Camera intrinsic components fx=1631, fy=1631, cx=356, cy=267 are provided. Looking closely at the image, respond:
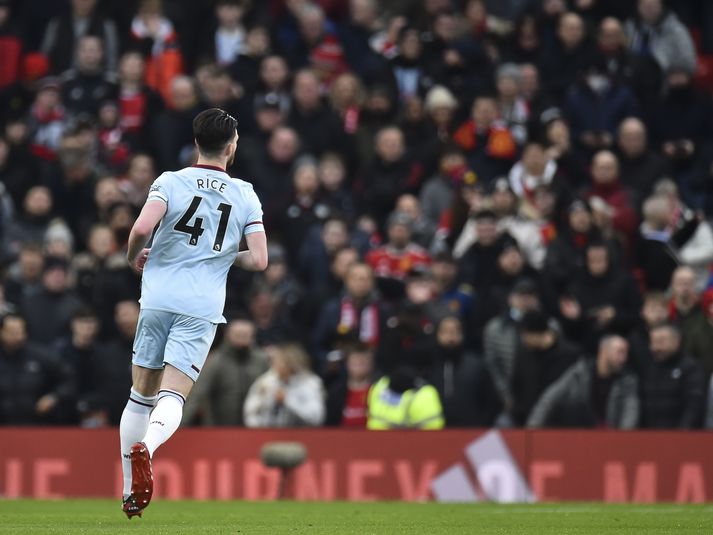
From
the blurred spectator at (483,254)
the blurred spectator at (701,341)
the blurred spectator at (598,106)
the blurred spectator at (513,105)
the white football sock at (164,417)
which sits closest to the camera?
the white football sock at (164,417)

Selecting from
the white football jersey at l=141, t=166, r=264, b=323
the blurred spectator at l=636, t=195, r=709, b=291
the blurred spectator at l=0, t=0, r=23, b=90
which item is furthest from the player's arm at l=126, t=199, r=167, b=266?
the blurred spectator at l=0, t=0, r=23, b=90

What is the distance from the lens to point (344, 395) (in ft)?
50.4

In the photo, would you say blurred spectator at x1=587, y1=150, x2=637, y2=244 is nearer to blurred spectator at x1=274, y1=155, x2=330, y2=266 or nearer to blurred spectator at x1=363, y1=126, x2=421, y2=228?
blurred spectator at x1=363, y1=126, x2=421, y2=228

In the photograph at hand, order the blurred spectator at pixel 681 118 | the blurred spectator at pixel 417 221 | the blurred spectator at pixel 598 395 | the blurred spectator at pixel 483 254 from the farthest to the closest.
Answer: the blurred spectator at pixel 681 118, the blurred spectator at pixel 417 221, the blurred spectator at pixel 483 254, the blurred spectator at pixel 598 395

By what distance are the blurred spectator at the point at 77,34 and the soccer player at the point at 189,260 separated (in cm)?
1101

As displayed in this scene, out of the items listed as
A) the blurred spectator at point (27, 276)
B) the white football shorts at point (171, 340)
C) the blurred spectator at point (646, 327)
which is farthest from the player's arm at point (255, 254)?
the blurred spectator at point (27, 276)

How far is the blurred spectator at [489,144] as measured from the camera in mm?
18266

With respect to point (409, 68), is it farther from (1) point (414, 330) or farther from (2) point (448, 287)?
(1) point (414, 330)

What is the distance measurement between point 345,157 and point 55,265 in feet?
12.4

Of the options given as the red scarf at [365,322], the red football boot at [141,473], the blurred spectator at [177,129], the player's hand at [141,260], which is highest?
the blurred spectator at [177,129]

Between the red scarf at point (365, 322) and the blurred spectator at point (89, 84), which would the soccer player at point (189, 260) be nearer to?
the red scarf at point (365, 322)

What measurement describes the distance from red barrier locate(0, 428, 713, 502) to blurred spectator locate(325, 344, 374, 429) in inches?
20.9

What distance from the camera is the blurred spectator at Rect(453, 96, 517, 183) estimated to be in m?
18.3

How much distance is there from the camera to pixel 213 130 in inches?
371
